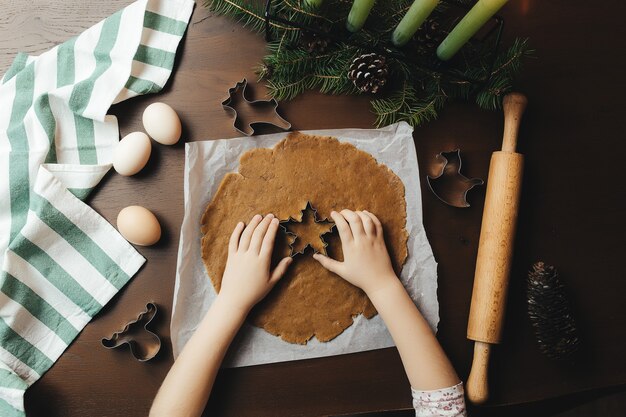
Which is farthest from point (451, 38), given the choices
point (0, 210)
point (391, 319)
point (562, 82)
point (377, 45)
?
point (0, 210)

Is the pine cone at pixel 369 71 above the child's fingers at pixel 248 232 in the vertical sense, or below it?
above

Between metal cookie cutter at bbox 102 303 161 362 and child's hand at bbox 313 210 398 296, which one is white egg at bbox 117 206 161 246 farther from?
child's hand at bbox 313 210 398 296

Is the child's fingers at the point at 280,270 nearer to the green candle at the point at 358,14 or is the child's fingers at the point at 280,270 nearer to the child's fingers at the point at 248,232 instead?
the child's fingers at the point at 248,232

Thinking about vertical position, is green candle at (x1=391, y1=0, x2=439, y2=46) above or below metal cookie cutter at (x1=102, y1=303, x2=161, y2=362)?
above

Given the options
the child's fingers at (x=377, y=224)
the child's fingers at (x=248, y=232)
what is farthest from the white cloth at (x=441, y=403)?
the child's fingers at (x=248, y=232)

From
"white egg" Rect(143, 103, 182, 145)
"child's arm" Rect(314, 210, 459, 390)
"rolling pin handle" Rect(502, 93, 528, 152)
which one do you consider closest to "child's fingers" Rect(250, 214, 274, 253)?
"child's arm" Rect(314, 210, 459, 390)

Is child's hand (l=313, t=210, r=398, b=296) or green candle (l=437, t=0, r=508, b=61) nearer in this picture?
green candle (l=437, t=0, r=508, b=61)

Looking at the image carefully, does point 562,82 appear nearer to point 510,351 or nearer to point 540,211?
point 540,211
